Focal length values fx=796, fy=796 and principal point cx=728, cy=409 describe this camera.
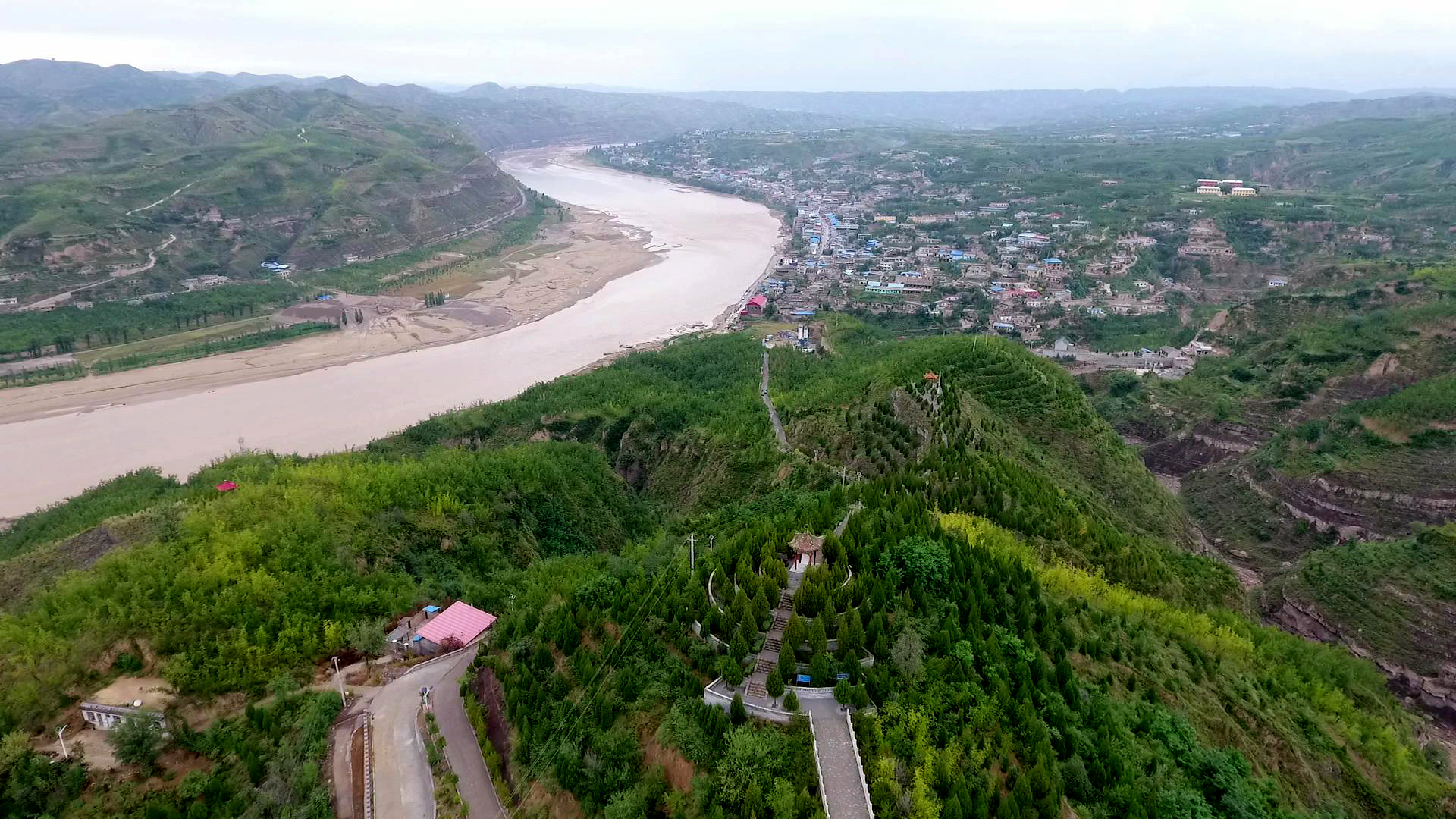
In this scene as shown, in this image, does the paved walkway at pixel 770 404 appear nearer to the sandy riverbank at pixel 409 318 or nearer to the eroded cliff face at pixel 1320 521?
the eroded cliff face at pixel 1320 521

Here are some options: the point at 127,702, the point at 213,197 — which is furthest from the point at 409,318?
the point at 127,702

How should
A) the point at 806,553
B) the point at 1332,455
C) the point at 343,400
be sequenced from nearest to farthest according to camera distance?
the point at 806,553 < the point at 1332,455 < the point at 343,400

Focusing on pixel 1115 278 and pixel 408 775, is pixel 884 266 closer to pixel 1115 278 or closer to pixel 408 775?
pixel 1115 278

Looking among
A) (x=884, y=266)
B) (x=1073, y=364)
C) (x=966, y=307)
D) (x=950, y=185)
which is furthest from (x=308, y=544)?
(x=950, y=185)

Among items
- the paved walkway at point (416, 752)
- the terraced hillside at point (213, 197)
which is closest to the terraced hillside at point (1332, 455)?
the paved walkway at point (416, 752)

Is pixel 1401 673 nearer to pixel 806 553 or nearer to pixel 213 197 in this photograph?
pixel 806 553

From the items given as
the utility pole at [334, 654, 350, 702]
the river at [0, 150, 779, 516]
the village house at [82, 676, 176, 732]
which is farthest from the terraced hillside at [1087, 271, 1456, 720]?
the river at [0, 150, 779, 516]

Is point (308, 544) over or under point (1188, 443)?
over
